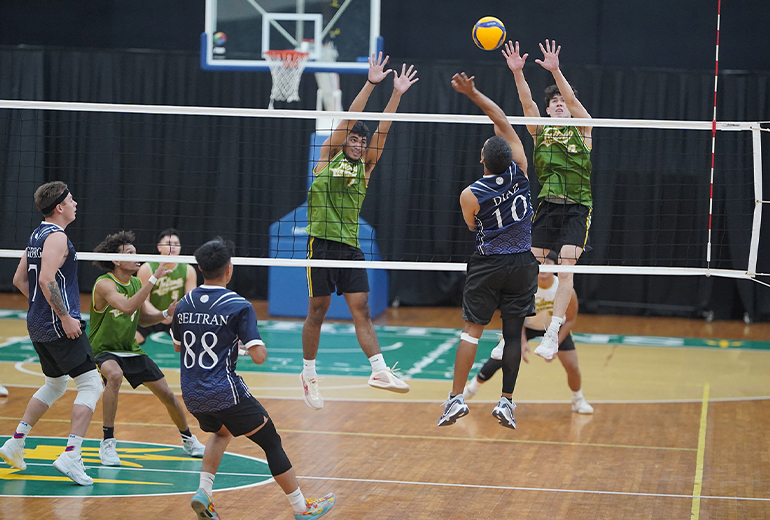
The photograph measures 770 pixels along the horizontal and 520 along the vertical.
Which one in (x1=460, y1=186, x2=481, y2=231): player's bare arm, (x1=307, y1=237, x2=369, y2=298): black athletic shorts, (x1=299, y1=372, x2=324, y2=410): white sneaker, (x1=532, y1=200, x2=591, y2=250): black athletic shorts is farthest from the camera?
(x1=532, y1=200, x2=591, y2=250): black athletic shorts

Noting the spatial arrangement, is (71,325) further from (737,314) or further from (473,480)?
(737,314)

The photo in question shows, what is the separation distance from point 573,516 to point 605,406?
11.6 ft

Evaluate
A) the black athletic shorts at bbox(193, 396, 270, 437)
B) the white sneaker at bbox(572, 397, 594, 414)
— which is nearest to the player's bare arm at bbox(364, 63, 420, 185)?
the black athletic shorts at bbox(193, 396, 270, 437)

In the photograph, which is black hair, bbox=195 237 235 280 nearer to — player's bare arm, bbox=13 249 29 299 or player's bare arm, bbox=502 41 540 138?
player's bare arm, bbox=13 249 29 299

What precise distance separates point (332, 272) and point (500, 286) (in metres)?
1.51

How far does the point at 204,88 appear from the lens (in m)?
16.0

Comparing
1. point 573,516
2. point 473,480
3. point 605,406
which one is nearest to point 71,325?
point 473,480

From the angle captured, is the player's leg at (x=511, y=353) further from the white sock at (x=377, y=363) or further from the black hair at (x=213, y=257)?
the black hair at (x=213, y=257)

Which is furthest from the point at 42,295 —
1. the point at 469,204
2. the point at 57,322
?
the point at 469,204

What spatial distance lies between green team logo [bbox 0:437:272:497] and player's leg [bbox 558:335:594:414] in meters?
3.35

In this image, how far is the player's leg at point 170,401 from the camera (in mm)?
7203

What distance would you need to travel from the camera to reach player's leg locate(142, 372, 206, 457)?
23.6 feet

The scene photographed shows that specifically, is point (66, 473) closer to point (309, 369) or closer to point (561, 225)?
point (309, 369)

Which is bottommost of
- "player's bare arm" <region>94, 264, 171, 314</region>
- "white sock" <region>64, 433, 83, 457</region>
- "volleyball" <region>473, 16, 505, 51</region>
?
"white sock" <region>64, 433, 83, 457</region>
